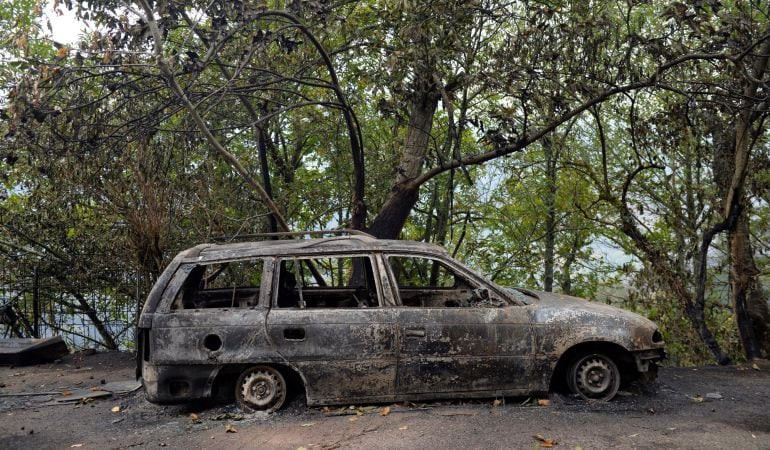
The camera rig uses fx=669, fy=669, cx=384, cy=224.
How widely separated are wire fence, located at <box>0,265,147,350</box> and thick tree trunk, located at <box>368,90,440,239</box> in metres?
4.98

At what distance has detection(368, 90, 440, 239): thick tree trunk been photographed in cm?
1031

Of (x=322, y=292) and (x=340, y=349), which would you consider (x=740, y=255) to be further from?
(x=340, y=349)

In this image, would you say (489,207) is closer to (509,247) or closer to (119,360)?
(509,247)

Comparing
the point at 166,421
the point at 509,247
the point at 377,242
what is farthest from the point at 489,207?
the point at 166,421

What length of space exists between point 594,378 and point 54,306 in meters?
10.2

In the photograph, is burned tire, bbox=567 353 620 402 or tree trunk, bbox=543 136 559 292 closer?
burned tire, bbox=567 353 620 402

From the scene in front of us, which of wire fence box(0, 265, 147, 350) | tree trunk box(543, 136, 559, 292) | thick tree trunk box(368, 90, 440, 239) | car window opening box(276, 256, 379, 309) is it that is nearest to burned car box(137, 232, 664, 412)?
car window opening box(276, 256, 379, 309)

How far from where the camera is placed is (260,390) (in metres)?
6.54

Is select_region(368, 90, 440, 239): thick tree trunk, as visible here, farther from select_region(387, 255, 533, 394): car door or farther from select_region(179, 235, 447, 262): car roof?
select_region(387, 255, 533, 394): car door

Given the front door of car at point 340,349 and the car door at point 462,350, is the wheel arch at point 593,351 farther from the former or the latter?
the front door of car at point 340,349

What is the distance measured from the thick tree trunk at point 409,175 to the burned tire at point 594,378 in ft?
13.9

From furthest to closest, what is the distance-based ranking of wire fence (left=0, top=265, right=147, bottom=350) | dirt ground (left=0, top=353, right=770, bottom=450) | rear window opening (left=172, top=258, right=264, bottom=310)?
wire fence (left=0, top=265, right=147, bottom=350), rear window opening (left=172, top=258, right=264, bottom=310), dirt ground (left=0, top=353, right=770, bottom=450)

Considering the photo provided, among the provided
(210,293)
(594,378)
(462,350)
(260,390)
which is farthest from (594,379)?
(210,293)

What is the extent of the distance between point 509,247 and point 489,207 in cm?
→ 214
